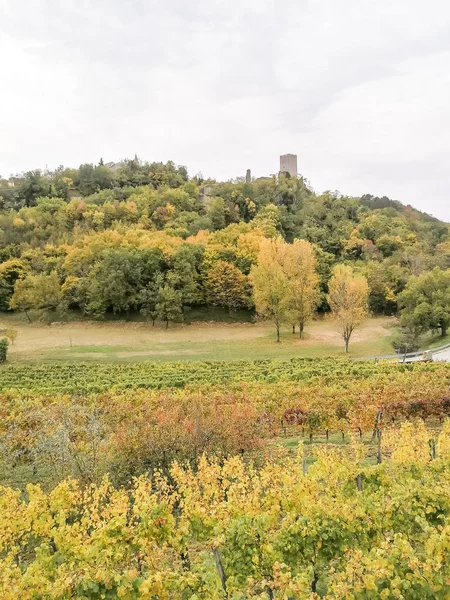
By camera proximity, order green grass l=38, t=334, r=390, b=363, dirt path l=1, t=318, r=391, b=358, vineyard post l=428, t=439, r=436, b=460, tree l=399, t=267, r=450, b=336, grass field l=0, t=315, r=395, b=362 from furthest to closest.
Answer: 1. dirt path l=1, t=318, r=391, b=358
2. tree l=399, t=267, r=450, b=336
3. grass field l=0, t=315, r=395, b=362
4. green grass l=38, t=334, r=390, b=363
5. vineyard post l=428, t=439, r=436, b=460

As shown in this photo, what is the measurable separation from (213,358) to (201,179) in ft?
289

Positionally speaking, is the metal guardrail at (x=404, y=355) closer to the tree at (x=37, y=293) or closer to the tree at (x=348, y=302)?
the tree at (x=348, y=302)

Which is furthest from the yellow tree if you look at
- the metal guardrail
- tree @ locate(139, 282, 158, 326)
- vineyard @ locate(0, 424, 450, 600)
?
vineyard @ locate(0, 424, 450, 600)

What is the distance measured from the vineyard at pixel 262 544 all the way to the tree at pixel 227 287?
1880 inches

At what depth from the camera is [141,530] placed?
7.87 meters

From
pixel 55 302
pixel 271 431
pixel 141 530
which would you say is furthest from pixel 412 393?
pixel 55 302

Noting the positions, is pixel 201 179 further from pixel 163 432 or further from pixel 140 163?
pixel 163 432

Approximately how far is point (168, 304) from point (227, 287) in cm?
913

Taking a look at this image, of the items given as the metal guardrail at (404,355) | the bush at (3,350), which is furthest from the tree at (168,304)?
the metal guardrail at (404,355)

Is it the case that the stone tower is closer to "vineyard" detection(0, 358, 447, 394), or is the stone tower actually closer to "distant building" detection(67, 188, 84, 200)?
"distant building" detection(67, 188, 84, 200)

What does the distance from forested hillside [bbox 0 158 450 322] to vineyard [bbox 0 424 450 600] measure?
147ft

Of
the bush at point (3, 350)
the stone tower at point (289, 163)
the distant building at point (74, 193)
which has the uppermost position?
the stone tower at point (289, 163)

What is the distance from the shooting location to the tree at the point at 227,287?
5806cm

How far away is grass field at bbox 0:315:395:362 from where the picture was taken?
134 ft
